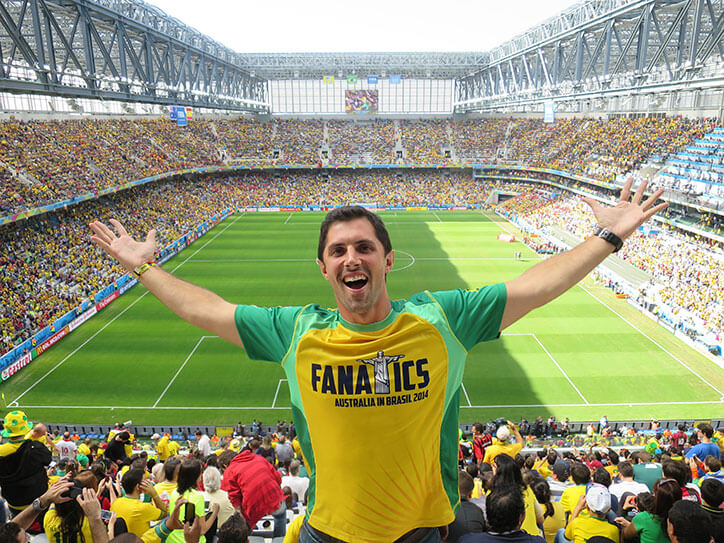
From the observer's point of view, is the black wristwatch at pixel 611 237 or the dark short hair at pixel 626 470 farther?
the dark short hair at pixel 626 470

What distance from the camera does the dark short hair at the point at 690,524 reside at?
4270 mm

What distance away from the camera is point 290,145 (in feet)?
263

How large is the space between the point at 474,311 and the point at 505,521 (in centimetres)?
155

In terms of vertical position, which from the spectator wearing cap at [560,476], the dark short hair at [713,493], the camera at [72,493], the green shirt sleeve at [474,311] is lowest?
the spectator wearing cap at [560,476]

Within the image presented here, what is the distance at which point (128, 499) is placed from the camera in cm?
572

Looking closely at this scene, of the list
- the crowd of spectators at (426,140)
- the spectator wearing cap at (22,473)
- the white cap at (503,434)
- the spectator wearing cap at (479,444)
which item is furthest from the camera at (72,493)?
the crowd of spectators at (426,140)


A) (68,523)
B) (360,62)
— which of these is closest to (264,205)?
(360,62)

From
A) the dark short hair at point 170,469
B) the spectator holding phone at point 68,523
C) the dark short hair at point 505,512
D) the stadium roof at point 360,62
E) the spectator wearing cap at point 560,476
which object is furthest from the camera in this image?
the stadium roof at point 360,62

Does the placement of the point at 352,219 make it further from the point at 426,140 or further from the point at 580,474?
the point at 426,140

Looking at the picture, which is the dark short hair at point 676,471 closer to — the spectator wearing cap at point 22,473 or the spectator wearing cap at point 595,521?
the spectator wearing cap at point 595,521

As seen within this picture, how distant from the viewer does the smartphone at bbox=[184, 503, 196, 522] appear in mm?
5059

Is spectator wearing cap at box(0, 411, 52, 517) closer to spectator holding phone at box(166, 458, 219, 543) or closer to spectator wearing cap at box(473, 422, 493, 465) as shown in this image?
spectator holding phone at box(166, 458, 219, 543)

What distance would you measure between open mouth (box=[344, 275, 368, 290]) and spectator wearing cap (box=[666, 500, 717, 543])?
3.78 metres

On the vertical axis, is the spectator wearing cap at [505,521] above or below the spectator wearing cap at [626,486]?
above
